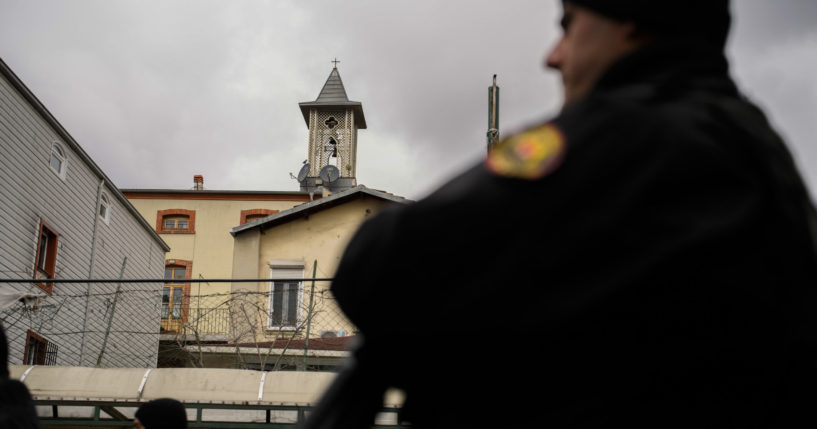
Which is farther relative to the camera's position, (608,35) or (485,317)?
(608,35)

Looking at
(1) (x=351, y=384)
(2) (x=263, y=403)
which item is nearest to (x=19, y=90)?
(2) (x=263, y=403)

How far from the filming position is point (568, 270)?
100 centimetres

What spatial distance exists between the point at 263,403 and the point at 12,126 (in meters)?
13.3

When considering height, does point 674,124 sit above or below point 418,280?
above

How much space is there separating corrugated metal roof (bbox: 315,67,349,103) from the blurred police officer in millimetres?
68080

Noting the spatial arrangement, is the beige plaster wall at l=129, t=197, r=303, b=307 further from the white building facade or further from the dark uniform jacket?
the dark uniform jacket

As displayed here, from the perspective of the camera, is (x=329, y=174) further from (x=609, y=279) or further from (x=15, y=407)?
(x=609, y=279)

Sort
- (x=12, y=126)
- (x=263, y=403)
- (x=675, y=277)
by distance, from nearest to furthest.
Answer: (x=675, y=277) < (x=263, y=403) < (x=12, y=126)

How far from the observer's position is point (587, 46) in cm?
120

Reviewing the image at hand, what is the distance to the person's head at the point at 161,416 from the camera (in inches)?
243

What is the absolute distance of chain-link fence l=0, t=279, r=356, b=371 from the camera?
16.4 meters

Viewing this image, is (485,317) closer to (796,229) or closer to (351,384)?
(351,384)

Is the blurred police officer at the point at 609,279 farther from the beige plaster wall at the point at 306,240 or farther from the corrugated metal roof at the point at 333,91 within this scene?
the corrugated metal roof at the point at 333,91

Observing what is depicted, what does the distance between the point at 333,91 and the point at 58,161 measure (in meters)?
45.3
